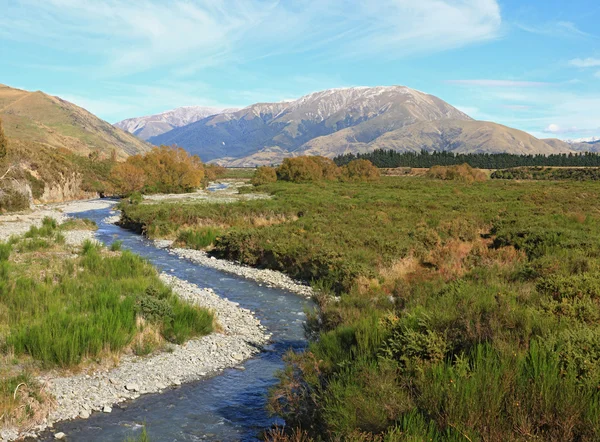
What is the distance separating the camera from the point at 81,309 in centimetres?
1140

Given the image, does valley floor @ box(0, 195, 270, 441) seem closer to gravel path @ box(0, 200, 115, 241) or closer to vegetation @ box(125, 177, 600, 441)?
vegetation @ box(125, 177, 600, 441)

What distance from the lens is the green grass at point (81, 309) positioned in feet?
30.6

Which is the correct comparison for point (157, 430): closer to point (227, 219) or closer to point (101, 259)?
point (101, 259)

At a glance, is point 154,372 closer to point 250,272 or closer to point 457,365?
point 457,365

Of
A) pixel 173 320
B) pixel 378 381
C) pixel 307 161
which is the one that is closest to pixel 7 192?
pixel 173 320

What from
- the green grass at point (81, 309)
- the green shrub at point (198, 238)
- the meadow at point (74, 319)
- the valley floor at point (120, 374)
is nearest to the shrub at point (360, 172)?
the green shrub at point (198, 238)

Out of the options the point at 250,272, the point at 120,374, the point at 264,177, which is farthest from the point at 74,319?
the point at 264,177

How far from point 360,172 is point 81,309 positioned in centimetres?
9181

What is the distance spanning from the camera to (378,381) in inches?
233

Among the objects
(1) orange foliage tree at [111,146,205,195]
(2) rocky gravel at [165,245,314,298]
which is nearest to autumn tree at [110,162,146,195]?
(1) orange foliage tree at [111,146,205,195]

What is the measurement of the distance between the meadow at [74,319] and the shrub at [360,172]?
84.5m

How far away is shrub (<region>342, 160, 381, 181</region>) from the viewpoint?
324 feet

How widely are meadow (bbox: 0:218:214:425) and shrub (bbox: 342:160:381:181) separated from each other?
277 ft

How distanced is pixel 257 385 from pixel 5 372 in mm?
4925
